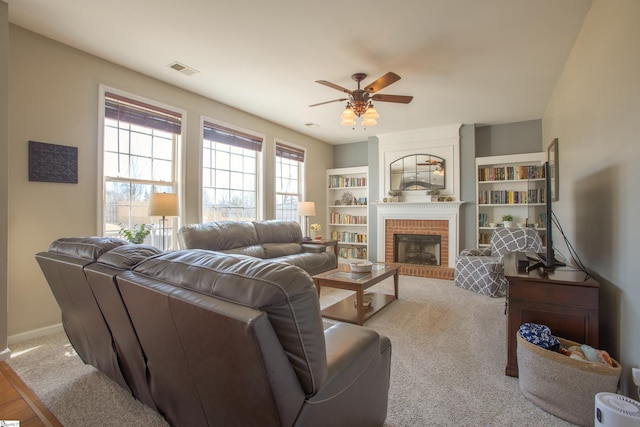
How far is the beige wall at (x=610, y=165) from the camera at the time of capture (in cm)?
162

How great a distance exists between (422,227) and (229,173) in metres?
3.47

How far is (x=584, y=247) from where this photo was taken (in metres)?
2.49

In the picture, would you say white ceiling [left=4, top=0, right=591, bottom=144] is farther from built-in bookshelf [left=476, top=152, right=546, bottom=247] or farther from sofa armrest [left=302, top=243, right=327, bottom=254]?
sofa armrest [left=302, top=243, right=327, bottom=254]

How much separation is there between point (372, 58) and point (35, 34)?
3.05 metres

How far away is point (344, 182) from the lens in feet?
22.2

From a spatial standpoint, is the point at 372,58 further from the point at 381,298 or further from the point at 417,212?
the point at 417,212

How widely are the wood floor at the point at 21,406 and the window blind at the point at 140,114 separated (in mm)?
2438

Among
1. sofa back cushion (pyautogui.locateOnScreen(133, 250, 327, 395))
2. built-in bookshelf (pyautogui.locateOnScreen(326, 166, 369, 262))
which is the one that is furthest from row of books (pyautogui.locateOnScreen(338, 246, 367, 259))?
sofa back cushion (pyautogui.locateOnScreen(133, 250, 327, 395))

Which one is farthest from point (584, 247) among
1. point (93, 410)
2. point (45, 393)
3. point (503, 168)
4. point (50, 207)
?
point (50, 207)

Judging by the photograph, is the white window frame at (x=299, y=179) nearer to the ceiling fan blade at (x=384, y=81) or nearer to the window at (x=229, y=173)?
the window at (x=229, y=173)

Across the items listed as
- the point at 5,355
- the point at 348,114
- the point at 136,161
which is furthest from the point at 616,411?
the point at 136,161

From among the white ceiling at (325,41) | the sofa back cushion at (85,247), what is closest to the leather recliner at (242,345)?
the sofa back cushion at (85,247)

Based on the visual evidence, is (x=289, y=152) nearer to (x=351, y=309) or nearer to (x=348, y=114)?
(x=348, y=114)

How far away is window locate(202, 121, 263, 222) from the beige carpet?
2.29m
